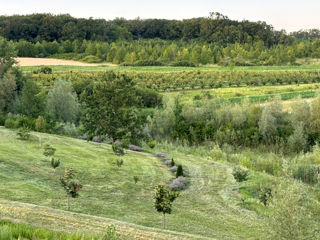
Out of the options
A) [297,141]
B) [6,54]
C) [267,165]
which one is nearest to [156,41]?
[6,54]

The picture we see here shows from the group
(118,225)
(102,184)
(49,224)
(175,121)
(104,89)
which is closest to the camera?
(49,224)

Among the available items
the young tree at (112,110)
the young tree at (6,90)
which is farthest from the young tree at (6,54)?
the young tree at (112,110)

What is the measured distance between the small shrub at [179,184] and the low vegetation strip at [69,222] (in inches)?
370

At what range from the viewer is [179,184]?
23766mm

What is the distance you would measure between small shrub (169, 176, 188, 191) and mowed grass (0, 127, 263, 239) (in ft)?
1.47

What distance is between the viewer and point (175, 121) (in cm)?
5150

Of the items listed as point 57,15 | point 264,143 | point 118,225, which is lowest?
point 264,143

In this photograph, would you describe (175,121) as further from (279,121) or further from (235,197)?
(235,197)

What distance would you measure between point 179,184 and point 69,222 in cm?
1133

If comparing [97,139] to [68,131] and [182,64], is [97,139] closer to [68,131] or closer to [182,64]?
[68,131]

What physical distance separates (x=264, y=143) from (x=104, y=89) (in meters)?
19.2

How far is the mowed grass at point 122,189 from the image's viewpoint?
54.5ft

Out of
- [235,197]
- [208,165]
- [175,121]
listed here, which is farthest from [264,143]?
[235,197]

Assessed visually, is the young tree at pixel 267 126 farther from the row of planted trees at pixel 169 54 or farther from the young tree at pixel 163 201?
the row of planted trees at pixel 169 54
